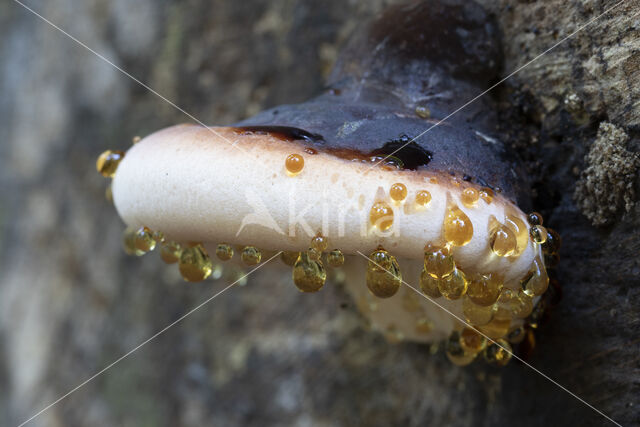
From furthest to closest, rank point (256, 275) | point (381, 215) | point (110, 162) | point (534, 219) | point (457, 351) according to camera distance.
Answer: point (256, 275) < point (457, 351) < point (110, 162) < point (534, 219) < point (381, 215)

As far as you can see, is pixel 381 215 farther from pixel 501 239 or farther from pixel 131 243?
pixel 131 243

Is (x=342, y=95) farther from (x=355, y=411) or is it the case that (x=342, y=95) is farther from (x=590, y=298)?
(x=355, y=411)

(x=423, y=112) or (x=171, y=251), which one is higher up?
(x=423, y=112)

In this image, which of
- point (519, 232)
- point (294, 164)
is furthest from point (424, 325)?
point (294, 164)

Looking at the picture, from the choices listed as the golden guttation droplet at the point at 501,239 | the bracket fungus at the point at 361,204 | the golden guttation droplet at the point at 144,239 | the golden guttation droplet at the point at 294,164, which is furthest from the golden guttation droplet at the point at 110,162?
the golden guttation droplet at the point at 501,239

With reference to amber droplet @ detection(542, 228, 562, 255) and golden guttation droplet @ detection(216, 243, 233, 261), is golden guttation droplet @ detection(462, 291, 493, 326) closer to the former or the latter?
amber droplet @ detection(542, 228, 562, 255)

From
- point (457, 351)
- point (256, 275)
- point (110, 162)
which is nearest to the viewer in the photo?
point (110, 162)

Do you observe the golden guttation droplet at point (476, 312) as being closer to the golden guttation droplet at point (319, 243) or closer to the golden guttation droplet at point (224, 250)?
the golden guttation droplet at point (319, 243)
